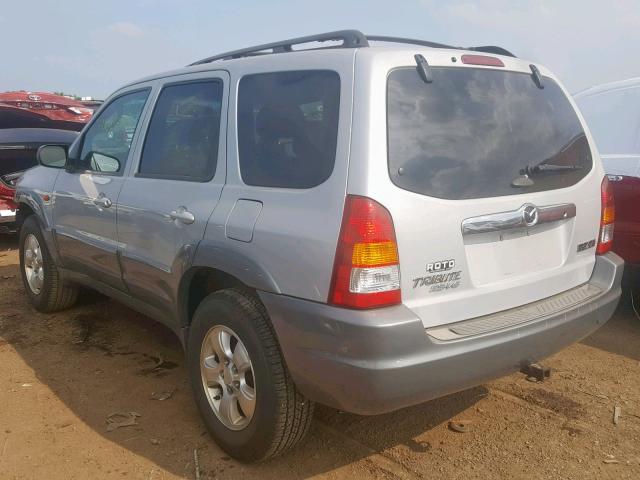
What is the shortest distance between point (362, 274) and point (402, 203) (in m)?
0.31

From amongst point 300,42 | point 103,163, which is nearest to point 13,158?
point 103,163

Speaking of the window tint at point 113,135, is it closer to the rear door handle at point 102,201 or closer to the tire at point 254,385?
the rear door handle at point 102,201

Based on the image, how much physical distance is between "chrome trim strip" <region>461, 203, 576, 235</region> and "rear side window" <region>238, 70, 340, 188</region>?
63 centimetres

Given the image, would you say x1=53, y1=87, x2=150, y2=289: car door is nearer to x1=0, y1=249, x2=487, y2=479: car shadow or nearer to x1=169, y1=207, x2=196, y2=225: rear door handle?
x1=0, y1=249, x2=487, y2=479: car shadow

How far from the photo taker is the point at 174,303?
3248 mm

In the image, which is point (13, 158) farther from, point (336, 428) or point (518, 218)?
point (518, 218)

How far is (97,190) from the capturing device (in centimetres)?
390

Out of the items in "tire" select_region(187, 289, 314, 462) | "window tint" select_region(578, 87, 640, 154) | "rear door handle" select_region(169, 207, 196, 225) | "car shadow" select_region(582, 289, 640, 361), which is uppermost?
"window tint" select_region(578, 87, 640, 154)

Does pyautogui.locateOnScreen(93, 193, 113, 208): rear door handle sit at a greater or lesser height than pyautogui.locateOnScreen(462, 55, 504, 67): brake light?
lesser

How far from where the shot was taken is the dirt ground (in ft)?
9.29

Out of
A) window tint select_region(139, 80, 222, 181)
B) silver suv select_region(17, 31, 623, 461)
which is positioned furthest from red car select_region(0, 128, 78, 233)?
silver suv select_region(17, 31, 623, 461)

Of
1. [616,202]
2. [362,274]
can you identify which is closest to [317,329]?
[362,274]

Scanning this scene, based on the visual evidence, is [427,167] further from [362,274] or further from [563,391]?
[563,391]

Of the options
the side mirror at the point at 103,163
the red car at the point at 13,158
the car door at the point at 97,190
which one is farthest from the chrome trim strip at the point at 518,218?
the red car at the point at 13,158
